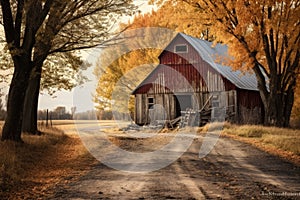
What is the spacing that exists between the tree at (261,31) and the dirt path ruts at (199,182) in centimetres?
1105

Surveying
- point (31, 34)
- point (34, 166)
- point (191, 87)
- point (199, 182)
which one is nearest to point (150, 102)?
point (191, 87)

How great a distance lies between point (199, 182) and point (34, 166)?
19.2 feet

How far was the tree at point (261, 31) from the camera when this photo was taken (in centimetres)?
2100

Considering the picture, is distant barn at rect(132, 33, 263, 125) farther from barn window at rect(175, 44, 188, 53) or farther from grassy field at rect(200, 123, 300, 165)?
grassy field at rect(200, 123, 300, 165)

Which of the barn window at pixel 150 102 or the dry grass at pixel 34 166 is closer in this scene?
the dry grass at pixel 34 166

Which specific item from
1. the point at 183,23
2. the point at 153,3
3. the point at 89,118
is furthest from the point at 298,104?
the point at 89,118

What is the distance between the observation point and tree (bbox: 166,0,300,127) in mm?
21000

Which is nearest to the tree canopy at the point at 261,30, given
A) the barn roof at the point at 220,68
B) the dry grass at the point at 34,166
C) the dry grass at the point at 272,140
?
the dry grass at the point at 272,140

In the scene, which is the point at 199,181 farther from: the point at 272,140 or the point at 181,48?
the point at 181,48

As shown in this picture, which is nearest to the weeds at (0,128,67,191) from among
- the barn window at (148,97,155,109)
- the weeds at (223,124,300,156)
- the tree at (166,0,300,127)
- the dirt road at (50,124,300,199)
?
the dirt road at (50,124,300,199)

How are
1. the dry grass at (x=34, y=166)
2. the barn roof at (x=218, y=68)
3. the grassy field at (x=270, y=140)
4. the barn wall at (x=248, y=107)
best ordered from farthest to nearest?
the barn roof at (x=218, y=68)
the barn wall at (x=248, y=107)
the grassy field at (x=270, y=140)
the dry grass at (x=34, y=166)

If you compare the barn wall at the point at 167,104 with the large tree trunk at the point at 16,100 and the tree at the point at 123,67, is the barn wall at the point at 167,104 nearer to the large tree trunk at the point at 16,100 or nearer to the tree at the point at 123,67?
the tree at the point at 123,67

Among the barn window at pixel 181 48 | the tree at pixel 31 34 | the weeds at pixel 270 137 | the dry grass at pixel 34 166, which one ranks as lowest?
the dry grass at pixel 34 166

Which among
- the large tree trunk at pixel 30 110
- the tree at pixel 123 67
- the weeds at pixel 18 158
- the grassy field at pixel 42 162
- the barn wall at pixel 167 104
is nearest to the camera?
the grassy field at pixel 42 162
